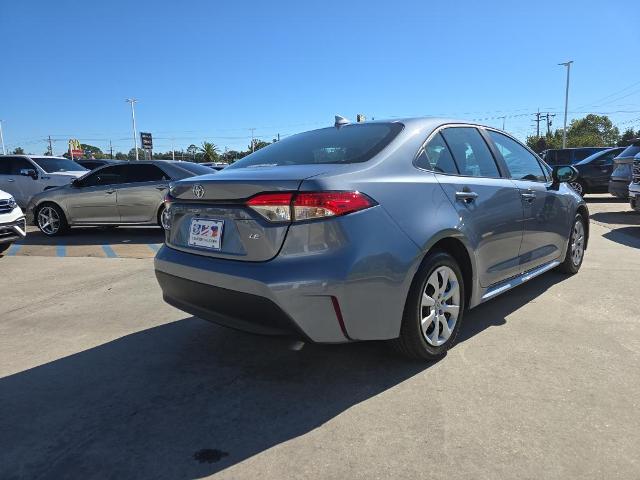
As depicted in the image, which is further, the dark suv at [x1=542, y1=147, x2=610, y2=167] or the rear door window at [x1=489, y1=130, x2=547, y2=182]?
the dark suv at [x1=542, y1=147, x2=610, y2=167]

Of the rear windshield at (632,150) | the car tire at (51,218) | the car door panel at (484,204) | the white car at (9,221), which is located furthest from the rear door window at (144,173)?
the rear windshield at (632,150)

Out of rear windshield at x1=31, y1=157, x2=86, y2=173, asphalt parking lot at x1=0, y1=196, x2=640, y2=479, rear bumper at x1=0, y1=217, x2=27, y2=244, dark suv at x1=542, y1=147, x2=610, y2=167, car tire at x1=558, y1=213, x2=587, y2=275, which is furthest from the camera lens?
dark suv at x1=542, y1=147, x2=610, y2=167

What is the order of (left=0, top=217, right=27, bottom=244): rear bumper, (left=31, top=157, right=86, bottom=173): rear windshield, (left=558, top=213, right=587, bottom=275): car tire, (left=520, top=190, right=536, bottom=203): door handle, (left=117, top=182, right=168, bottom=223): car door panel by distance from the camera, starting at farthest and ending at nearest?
(left=31, top=157, right=86, bottom=173): rear windshield, (left=117, top=182, right=168, bottom=223): car door panel, (left=0, top=217, right=27, bottom=244): rear bumper, (left=558, top=213, right=587, bottom=275): car tire, (left=520, top=190, right=536, bottom=203): door handle

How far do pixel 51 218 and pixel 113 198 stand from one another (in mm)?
1462

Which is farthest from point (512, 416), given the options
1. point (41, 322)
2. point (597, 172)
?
point (597, 172)

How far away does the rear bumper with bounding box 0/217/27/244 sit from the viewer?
7.08 metres

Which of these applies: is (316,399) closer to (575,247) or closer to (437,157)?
(437,157)

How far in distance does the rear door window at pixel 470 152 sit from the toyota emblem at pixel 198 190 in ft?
5.84

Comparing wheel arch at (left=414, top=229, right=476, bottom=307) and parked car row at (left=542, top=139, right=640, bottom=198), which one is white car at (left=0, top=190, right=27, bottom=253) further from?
parked car row at (left=542, top=139, right=640, bottom=198)

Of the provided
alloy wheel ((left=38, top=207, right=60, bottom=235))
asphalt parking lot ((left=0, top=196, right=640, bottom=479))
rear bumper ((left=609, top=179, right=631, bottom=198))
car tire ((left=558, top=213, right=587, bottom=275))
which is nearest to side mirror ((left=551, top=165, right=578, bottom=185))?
car tire ((left=558, top=213, right=587, bottom=275))

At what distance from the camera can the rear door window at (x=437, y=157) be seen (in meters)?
3.30

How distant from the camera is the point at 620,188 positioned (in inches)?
444

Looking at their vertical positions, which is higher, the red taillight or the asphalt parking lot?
the red taillight

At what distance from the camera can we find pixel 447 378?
3.06 meters
